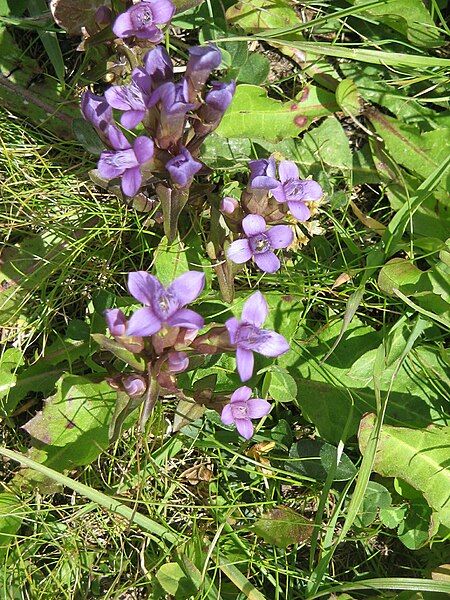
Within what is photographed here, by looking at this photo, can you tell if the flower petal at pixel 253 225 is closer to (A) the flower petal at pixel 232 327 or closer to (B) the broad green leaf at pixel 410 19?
(A) the flower petal at pixel 232 327

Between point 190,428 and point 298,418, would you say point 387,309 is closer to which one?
point 298,418

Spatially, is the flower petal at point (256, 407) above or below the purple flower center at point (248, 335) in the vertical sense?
below

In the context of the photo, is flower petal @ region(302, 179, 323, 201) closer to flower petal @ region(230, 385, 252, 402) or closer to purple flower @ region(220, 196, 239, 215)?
purple flower @ region(220, 196, 239, 215)

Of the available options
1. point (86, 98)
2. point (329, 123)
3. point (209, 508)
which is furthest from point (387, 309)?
point (86, 98)

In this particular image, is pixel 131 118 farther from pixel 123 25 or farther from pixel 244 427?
pixel 244 427

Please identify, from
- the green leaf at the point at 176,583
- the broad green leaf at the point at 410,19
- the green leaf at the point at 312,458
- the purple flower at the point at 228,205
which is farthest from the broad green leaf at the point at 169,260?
the broad green leaf at the point at 410,19

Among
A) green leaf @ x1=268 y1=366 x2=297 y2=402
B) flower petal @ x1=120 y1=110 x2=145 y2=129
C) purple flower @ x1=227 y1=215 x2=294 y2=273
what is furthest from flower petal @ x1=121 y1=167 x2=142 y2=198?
green leaf @ x1=268 y1=366 x2=297 y2=402
